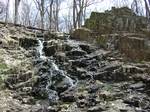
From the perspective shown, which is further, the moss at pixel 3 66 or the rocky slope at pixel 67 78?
the moss at pixel 3 66

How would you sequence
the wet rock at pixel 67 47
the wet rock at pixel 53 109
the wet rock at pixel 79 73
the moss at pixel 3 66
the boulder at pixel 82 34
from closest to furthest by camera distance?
the wet rock at pixel 53 109
the wet rock at pixel 79 73
the moss at pixel 3 66
the wet rock at pixel 67 47
the boulder at pixel 82 34

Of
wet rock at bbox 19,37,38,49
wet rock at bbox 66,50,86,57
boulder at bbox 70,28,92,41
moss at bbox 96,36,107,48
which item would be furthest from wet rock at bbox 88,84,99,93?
boulder at bbox 70,28,92,41

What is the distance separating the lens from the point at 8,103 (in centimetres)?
1052

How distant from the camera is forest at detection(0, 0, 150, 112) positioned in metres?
10.4

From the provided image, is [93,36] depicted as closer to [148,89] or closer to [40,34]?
[40,34]

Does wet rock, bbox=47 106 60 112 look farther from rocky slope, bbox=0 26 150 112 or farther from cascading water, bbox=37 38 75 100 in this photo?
cascading water, bbox=37 38 75 100

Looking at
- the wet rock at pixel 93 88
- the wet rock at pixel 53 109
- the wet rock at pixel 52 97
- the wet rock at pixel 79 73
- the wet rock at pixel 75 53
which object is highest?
the wet rock at pixel 75 53

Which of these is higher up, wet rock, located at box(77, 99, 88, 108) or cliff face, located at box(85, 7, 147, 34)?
cliff face, located at box(85, 7, 147, 34)

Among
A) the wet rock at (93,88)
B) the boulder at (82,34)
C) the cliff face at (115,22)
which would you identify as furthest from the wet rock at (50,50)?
the wet rock at (93,88)

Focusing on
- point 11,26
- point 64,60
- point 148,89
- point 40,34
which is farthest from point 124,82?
point 11,26

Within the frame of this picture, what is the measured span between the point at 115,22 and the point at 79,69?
22.2 feet

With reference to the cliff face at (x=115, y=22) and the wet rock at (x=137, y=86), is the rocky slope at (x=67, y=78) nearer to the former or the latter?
the wet rock at (x=137, y=86)

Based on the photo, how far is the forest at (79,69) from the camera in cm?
1038

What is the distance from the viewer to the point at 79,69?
523 inches
